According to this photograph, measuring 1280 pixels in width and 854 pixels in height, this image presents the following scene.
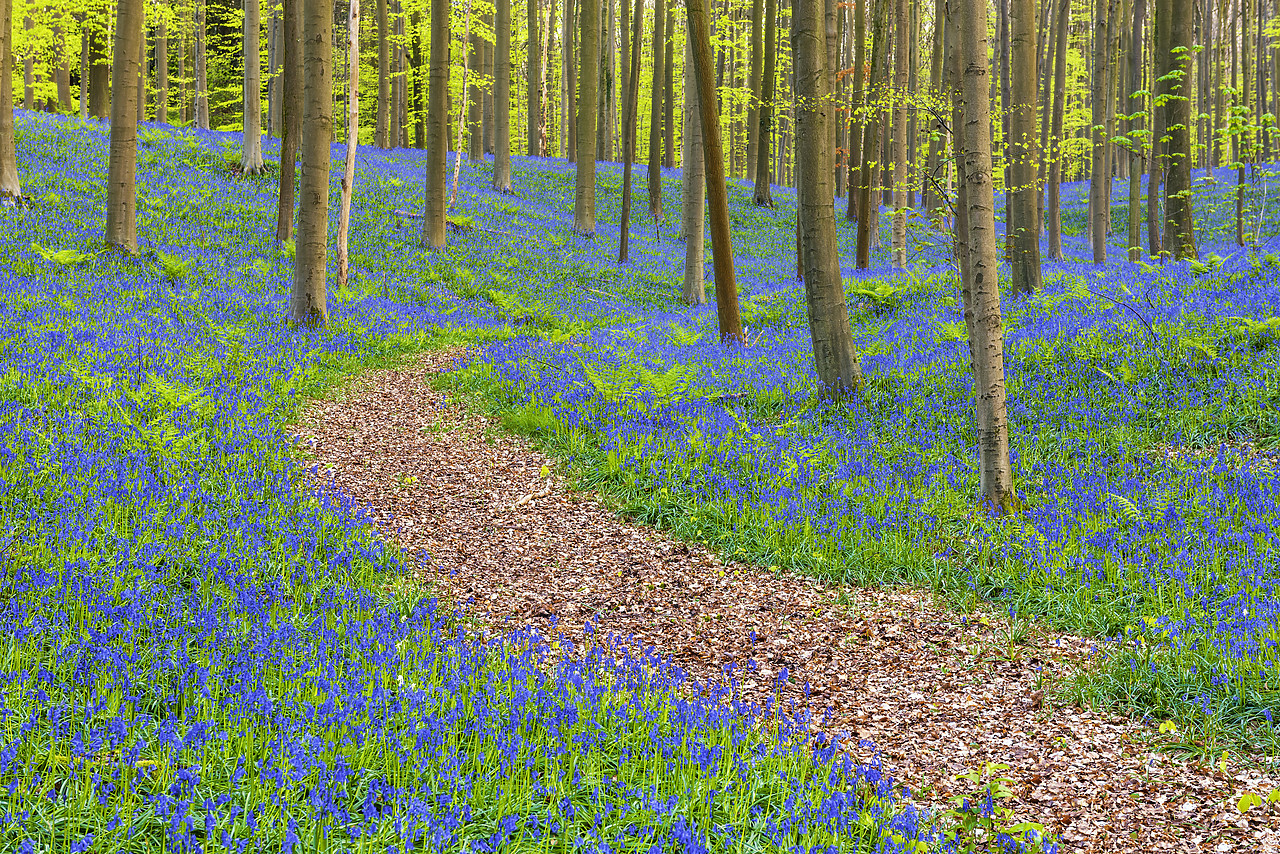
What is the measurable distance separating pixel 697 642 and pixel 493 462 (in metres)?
4.34

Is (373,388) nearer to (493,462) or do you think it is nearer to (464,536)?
(493,462)

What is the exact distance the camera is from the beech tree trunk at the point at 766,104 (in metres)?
27.4

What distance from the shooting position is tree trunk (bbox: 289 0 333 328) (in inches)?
520

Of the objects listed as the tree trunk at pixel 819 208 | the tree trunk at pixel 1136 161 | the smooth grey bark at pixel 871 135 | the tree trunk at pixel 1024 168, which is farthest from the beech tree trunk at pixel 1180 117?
the tree trunk at pixel 819 208

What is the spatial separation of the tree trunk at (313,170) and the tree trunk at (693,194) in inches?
269

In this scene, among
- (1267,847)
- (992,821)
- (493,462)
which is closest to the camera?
(1267,847)

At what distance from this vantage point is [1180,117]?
1502 cm

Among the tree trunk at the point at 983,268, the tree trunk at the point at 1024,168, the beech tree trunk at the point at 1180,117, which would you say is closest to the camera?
the tree trunk at the point at 983,268

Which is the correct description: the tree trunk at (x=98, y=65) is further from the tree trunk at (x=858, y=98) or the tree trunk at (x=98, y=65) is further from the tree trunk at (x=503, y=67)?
the tree trunk at (x=858, y=98)

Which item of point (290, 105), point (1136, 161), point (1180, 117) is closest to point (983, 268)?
point (1180, 117)

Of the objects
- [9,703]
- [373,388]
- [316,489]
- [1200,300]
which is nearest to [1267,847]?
[9,703]

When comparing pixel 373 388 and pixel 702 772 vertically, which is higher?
pixel 373 388

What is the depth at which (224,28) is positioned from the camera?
41406mm

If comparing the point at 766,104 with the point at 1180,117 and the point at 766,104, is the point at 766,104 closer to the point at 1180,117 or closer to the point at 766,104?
the point at 766,104
